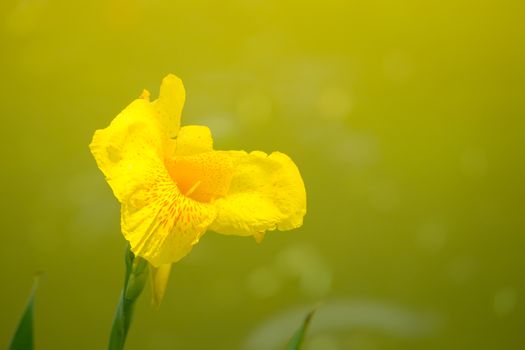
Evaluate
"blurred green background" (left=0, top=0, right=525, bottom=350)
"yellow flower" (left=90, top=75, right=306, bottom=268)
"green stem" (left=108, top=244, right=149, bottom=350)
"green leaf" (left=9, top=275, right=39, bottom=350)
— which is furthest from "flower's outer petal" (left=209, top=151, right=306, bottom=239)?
"blurred green background" (left=0, top=0, right=525, bottom=350)

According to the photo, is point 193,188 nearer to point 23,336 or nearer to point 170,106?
point 170,106

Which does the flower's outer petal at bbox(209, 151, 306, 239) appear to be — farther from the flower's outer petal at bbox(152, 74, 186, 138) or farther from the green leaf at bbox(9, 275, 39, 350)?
the green leaf at bbox(9, 275, 39, 350)

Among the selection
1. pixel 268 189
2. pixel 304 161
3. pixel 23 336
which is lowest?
pixel 23 336

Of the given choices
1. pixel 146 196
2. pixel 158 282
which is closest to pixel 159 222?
pixel 146 196

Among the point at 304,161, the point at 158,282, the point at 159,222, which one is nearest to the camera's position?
the point at 159,222

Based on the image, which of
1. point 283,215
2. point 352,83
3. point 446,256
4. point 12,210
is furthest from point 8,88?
point 446,256

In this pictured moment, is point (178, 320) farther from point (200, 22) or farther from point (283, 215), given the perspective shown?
point (283, 215)
